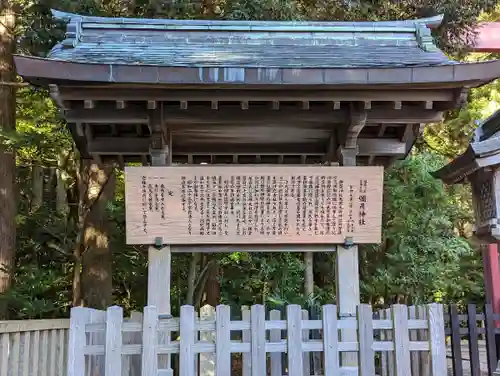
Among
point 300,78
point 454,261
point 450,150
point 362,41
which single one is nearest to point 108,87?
point 300,78

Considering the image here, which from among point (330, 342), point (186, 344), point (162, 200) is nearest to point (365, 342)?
point (330, 342)

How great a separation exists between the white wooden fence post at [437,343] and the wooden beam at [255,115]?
174 centimetres

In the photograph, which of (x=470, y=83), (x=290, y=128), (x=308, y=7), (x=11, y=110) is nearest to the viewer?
(x=470, y=83)

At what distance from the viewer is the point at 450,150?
480 inches

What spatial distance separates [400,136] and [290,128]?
1207 mm

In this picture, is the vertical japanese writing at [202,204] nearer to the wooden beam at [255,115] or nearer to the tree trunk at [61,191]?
the wooden beam at [255,115]

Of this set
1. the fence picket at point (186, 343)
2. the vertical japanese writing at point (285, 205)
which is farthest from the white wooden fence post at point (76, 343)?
the vertical japanese writing at point (285, 205)

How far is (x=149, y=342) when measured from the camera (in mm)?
3699

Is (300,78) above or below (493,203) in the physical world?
above

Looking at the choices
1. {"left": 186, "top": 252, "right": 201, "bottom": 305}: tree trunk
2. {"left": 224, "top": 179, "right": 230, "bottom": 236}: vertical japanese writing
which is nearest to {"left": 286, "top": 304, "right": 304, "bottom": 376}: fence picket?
{"left": 224, "top": 179, "right": 230, "bottom": 236}: vertical japanese writing

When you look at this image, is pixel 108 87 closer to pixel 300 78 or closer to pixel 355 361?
pixel 300 78

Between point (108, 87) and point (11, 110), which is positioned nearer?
point (108, 87)

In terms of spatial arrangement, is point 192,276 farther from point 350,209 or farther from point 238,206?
point 350,209

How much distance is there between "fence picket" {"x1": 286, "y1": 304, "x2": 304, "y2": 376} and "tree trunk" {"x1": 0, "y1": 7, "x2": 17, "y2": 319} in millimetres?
5123
